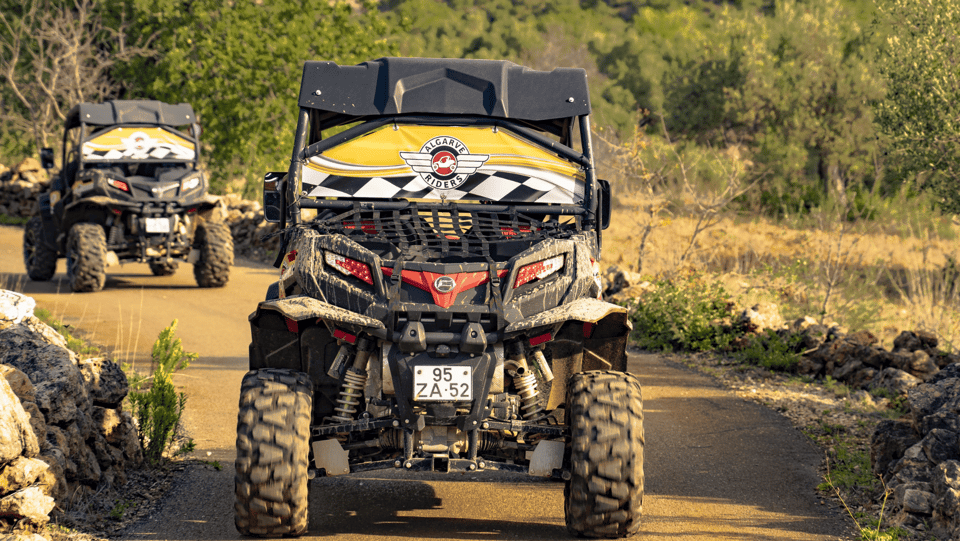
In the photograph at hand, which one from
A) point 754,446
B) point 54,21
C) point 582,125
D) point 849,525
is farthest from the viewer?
point 54,21

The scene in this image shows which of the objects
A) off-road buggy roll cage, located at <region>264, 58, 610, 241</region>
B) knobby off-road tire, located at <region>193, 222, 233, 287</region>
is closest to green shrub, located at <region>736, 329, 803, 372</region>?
off-road buggy roll cage, located at <region>264, 58, 610, 241</region>

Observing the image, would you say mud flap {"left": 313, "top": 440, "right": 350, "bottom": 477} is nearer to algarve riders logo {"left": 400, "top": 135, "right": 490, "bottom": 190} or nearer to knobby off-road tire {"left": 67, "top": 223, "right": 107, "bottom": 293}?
algarve riders logo {"left": 400, "top": 135, "right": 490, "bottom": 190}

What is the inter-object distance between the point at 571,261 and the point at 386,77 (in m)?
1.89

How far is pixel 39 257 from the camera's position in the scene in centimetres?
1523

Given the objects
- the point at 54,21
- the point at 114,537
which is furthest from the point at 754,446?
the point at 54,21

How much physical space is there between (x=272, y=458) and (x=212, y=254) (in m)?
10.4

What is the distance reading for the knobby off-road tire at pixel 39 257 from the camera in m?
15.2

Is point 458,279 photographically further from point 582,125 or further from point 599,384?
point 582,125

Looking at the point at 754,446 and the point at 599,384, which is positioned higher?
the point at 599,384

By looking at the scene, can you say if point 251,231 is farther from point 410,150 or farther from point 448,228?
point 448,228

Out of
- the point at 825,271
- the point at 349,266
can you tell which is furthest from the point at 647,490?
the point at 825,271

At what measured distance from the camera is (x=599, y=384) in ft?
16.0

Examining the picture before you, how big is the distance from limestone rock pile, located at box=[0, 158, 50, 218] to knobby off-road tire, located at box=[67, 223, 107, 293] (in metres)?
12.2

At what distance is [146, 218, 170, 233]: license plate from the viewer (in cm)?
1403
